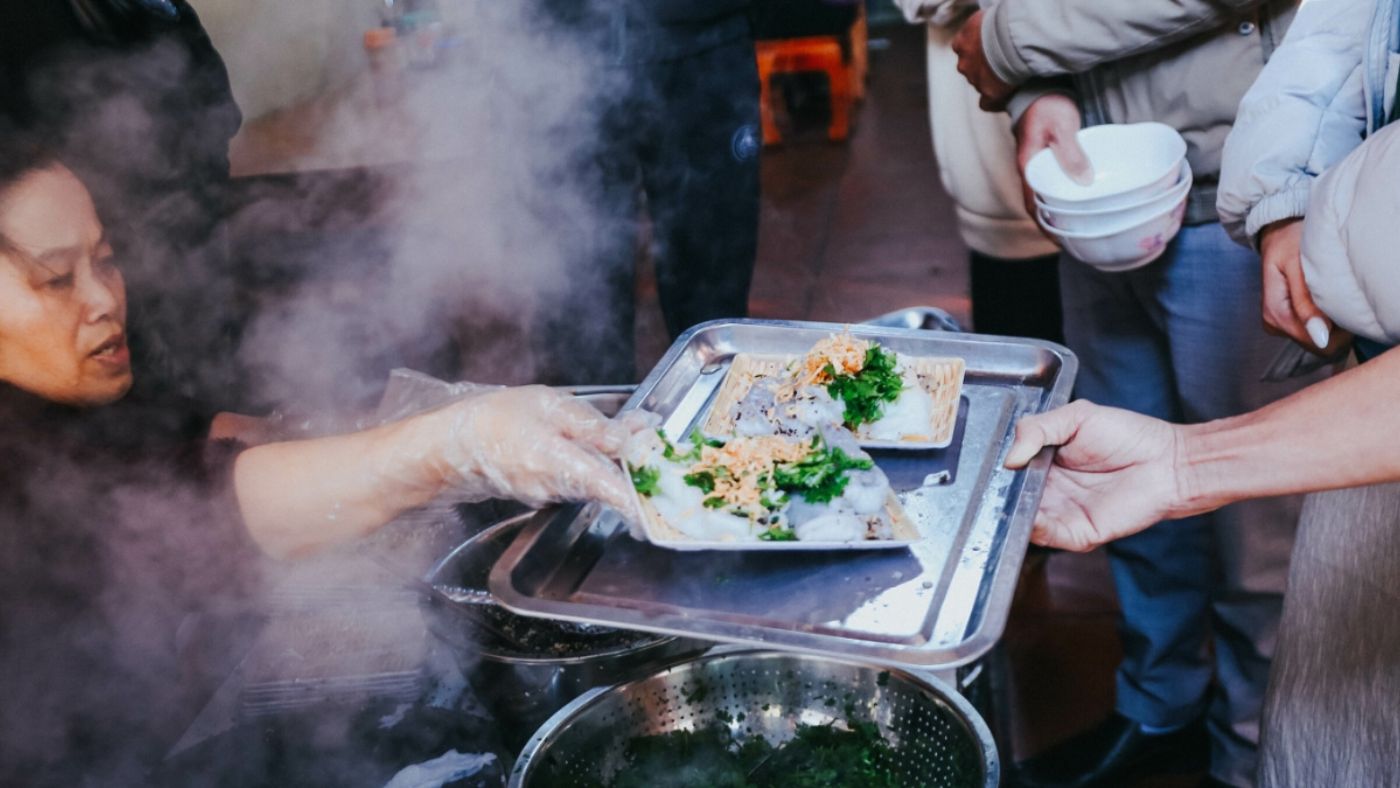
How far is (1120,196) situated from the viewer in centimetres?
219

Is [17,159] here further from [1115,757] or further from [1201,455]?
[1115,757]

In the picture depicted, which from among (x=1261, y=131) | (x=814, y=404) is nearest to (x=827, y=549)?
(x=814, y=404)

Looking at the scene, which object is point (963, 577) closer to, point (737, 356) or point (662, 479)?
point (662, 479)

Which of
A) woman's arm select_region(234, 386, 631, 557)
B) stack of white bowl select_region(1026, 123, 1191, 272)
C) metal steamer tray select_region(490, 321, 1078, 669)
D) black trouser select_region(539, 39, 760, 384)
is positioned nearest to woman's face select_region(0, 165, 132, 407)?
woman's arm select_region(234, 386, 631, 557)

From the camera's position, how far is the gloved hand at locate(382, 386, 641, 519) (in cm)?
170

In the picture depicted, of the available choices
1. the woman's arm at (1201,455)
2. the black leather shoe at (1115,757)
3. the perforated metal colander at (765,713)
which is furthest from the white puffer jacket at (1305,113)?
the black leather shoe at (1115,757)

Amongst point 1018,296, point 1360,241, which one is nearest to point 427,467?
point 1360,241

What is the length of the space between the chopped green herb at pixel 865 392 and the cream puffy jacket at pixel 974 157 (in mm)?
1479

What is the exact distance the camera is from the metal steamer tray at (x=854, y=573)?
150 centimetres

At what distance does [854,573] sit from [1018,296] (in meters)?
2.14

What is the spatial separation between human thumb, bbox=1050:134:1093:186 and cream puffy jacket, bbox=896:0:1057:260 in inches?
28.5

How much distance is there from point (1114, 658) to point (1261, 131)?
1.94 meters

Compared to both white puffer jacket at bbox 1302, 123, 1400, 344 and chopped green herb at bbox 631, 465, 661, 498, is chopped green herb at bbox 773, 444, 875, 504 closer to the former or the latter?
chopped green herb at bbox 631, 465, 661, 498

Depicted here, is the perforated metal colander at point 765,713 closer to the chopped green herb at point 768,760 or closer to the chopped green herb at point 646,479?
the chopped green herb at point 768,760
